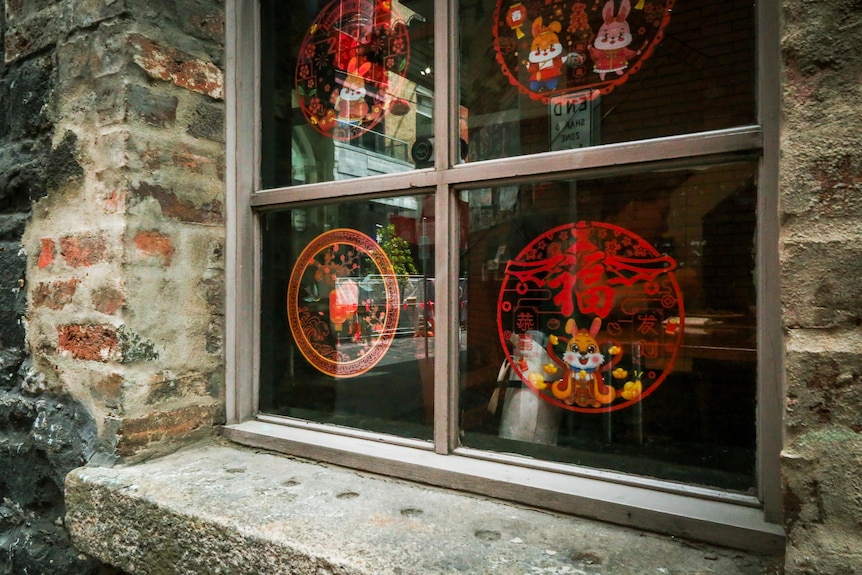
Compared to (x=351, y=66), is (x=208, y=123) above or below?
below

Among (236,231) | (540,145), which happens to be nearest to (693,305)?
(540,145)

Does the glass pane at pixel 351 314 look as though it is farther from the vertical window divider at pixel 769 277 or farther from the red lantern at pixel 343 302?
the vertical window divider at pixel 769 277

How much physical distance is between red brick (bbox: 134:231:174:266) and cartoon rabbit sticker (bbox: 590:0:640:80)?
144cm

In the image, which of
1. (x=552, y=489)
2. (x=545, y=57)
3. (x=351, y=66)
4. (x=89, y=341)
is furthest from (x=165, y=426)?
(x=545, y=57)

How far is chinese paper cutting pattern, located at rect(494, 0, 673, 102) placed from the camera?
1530 millimetres

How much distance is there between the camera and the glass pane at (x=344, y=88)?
1.84 m

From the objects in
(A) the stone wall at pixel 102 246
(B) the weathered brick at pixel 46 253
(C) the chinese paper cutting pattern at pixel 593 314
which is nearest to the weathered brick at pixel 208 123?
(A) the stone wall at pixel 102 246

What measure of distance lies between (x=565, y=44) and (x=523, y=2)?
20 cm

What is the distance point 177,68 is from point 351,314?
101 cm

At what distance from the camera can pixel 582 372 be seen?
5.13 ft

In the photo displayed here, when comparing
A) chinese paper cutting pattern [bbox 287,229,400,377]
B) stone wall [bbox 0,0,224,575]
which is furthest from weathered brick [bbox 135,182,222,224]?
chinese paper cutting pattern [bbox 287,229,400,377]

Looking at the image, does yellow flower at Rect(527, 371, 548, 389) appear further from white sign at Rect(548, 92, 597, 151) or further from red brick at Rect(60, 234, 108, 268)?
red brick at Rect(60, 234, 108, 268)

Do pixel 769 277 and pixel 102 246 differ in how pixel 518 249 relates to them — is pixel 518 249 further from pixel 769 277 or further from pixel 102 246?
pixel 102 246

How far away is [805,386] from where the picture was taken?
953 millimetres
